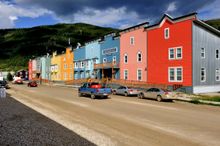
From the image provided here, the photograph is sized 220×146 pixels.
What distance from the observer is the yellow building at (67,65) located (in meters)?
74.9

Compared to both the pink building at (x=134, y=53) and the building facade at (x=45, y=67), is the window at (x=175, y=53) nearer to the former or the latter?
the pink building at (x=134, y=53)

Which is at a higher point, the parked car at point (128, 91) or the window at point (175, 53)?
the window at point (175, 53)

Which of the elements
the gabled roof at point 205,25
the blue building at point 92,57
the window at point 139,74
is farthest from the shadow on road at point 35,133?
the blue building at point 92,57

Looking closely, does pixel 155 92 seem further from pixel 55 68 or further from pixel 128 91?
pixel 55 68

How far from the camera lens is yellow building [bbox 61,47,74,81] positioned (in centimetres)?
7494

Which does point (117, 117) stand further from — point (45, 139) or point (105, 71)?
point (105, 71)

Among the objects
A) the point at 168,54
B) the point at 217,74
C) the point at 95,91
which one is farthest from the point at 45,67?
the point at 95,91

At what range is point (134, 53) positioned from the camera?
48.3 metres

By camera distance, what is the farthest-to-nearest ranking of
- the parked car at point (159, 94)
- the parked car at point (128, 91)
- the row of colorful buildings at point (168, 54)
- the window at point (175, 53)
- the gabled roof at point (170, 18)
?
the window at point (175, 53) < the row of colorful buildings at point (168, 54) < the gabled roof at point (170, 18) < the parked car at point (128, 91) < the parked car at point (159, 94)

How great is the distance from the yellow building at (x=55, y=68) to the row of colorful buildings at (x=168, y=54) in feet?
95.6

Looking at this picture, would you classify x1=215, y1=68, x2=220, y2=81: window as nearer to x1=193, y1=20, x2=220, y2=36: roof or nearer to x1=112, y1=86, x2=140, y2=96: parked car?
x1=193, y1=20, x2=220, y2=36: roof

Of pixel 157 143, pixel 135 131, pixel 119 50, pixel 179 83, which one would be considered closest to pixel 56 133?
pixel 135 131

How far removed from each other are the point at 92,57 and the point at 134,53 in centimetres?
1728

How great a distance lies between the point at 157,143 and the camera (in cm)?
1013
